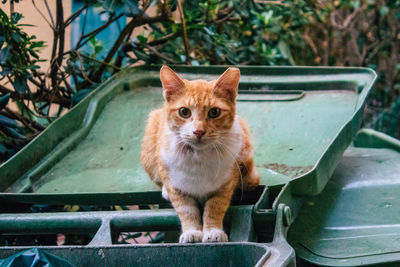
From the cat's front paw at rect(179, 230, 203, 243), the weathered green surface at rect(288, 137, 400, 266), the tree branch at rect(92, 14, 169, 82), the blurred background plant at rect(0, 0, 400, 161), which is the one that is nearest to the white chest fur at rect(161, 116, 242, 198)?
the cat's front paw at rect(179, 230, 203, 243)

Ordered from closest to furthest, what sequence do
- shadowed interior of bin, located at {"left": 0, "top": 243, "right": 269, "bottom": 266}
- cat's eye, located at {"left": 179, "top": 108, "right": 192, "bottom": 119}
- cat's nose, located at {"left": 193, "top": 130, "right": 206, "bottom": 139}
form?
shadowed interior of bin, located at {"left": 0, "top": 243, "right": 269, "bottom": 266}, cat's nose, located at {"left": 193, "top": 130, "right": 206, "bottom": 139}, cat's eye, located at {"left": 179, "top": 108, "right": 192, "bottom": 119}

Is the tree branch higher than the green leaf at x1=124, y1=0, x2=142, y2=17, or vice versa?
the green leaf at x1=124, y1=0, x2=142, y2=17

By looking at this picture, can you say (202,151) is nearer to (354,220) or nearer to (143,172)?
(143,172)

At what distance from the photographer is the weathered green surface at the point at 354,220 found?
1.94m

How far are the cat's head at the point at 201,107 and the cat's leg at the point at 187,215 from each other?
0.71 feet

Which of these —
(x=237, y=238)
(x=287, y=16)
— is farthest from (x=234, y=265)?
(x=287, y=16)

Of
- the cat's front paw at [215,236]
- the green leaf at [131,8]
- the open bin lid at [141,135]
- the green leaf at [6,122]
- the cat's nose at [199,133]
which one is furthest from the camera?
the green leaf at [131,8]

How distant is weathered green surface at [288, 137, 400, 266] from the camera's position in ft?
6.37

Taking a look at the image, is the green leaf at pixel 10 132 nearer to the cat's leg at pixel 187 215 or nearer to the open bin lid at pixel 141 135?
the open bin lid at pixel 141 135

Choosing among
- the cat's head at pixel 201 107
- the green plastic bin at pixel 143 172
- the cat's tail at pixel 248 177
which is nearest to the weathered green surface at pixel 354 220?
the green plastic bin at pixel 143 172

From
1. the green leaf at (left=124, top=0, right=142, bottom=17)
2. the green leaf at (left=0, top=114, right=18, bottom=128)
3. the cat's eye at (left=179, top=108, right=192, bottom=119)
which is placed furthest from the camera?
the green leaf at (left=124, top=0, right=142, bottom=17)

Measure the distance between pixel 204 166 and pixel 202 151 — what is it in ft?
0.20

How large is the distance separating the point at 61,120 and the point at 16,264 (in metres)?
1.32

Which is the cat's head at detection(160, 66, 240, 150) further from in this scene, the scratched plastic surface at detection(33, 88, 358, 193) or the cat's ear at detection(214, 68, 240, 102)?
the scratched plastic surface at detection(33, 88, 358, 193)
